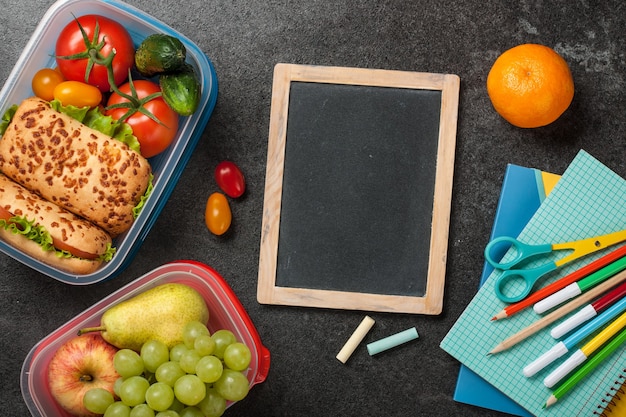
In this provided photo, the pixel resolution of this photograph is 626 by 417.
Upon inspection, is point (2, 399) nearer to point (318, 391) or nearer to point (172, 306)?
point (172, 306)

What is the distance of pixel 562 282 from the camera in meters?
0.90

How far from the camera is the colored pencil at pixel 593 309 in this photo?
2.92ft

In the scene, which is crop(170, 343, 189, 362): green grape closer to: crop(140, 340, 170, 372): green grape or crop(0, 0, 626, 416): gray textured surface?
crop(140, 340, 170, 372): green grape

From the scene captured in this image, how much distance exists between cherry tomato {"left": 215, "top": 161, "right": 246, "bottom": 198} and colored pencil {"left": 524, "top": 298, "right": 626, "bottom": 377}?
1.56 ft

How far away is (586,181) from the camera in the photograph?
93 centimetres

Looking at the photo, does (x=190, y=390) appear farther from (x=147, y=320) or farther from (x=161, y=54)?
(x=161, y=54)

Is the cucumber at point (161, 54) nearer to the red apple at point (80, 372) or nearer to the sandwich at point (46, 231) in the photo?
the sandwich at point (46, 231)

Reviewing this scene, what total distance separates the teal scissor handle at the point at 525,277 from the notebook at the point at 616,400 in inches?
7.0

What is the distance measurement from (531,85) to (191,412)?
1.92ft

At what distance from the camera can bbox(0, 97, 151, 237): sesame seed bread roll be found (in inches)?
32.3

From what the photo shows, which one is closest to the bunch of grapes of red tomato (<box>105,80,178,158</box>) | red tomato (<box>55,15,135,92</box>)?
red tomato (<box>105,80,178,158</box>)

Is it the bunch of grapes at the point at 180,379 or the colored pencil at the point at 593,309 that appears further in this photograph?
the colored pencil at the point at 593,309

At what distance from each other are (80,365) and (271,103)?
43 cm

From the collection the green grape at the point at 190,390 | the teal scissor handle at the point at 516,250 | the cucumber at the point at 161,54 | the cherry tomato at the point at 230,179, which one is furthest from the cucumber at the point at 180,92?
the teal scissor handle at the point at 516,250
